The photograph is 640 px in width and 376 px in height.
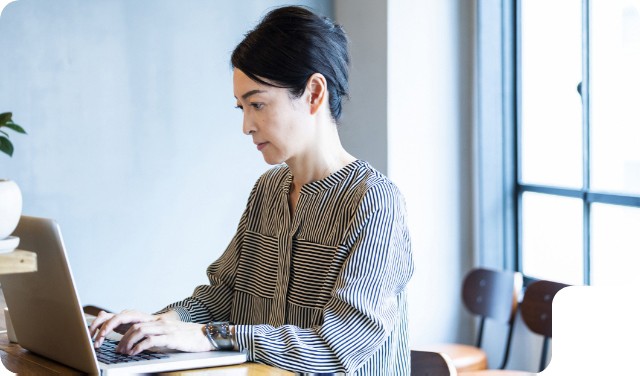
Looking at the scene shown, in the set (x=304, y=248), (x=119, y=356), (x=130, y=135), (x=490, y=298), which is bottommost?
(x=490, y=298)

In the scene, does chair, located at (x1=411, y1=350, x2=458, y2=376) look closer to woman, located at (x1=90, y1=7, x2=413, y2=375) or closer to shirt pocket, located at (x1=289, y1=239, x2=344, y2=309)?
woman, located at (x1=90, y1=7, x2=413, y2=375)

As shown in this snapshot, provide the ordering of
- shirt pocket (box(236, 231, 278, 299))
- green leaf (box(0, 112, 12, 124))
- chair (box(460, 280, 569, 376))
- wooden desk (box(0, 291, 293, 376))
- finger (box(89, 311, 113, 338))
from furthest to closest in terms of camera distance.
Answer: chair (box(460, 280, 569, 376)) < shirt pocket (box(236, 231, 278, 299)) < finger (box(89, 311, 113, 338)) < wooden desk (box(0, 291, 293, 376)) < green leaf (box(0, 112, 12, 124))

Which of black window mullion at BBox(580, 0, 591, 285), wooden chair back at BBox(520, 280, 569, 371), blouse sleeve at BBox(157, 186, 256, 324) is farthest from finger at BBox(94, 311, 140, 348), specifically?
black window mullion at BBox(580, 0, 591, 285)

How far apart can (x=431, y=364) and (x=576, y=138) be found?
2289 millimetres

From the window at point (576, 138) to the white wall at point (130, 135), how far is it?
4.18 ft

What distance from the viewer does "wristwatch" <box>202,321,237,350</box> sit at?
1.60 metres

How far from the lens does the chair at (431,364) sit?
1.86 m

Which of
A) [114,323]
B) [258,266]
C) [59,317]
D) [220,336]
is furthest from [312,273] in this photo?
[59,317]

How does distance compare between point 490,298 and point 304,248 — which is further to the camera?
point 490,298

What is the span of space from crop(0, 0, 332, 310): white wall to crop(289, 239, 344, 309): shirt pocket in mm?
2342

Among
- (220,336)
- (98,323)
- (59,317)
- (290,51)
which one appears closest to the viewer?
(59,317)

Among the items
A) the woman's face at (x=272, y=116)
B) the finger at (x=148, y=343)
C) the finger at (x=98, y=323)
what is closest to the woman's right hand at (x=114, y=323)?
the finger at (x=98, y=323)

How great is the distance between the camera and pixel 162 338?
155 cm

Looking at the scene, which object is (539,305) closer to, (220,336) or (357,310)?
(357,310)
